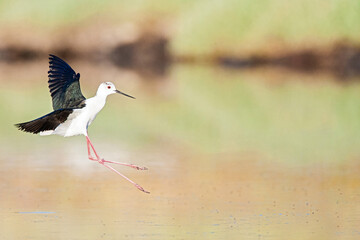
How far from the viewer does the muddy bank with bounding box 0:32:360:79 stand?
27625 mm

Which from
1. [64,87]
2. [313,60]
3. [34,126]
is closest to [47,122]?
[34,126]

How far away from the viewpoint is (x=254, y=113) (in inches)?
635

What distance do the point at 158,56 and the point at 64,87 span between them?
2254cm

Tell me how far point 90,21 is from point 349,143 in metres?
21.2

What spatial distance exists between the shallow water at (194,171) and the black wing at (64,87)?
2.95ft

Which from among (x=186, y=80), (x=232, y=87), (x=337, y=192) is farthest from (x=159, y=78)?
(x=337, y=192)

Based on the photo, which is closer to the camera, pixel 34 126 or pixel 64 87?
pixel 34 126

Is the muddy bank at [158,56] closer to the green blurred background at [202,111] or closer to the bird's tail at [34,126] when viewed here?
the green blurred background at [202,111]

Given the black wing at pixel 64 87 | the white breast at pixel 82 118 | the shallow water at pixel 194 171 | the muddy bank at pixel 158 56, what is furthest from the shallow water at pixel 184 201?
the muddy bank at pixel 158 56

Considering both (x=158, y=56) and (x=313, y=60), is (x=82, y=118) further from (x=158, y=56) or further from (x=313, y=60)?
(x=158, y=56)

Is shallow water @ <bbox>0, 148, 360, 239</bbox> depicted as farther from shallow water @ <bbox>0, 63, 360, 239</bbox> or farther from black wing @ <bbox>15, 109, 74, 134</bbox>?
black wing @ <bbox>15, 109, 74, 134</bbox>

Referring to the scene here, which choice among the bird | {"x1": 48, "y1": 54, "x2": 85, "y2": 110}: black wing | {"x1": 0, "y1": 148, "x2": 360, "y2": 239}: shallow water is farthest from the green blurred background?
{"x1": 48, "y1": 54, "x2": 85, "y2": 110}: black wing

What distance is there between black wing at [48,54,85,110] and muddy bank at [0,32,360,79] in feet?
54.2

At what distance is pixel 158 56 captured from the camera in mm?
31266
